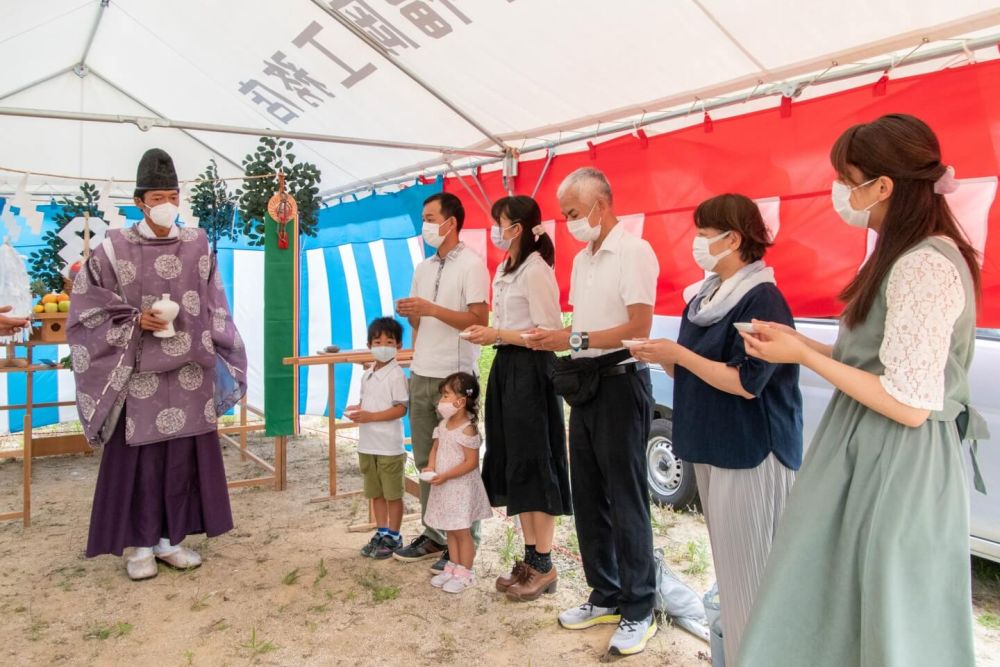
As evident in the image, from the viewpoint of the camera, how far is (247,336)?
7.25 m

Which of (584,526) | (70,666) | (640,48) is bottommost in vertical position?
(70,666)

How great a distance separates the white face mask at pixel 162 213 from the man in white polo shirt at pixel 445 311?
1.14 meters

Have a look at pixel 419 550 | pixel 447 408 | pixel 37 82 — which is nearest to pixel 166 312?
pixel 447 408

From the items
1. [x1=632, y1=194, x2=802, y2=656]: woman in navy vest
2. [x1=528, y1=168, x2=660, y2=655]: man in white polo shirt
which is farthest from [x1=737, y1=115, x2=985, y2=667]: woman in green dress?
[x1=528, y1=168, x2=660, y2=655]: man in white polo shirt

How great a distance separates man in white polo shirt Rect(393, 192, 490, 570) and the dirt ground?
420mm

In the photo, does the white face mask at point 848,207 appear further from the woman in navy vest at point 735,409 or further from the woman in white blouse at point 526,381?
the woman in white blouse at point 526,381

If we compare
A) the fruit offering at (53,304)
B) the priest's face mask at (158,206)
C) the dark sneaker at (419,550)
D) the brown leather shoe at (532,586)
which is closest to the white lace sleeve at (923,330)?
the brown leather shoe at (532,586)

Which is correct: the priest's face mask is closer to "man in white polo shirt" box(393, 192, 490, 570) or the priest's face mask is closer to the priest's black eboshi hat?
the priest's black eboshi hat

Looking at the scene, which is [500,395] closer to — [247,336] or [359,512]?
[359,512]

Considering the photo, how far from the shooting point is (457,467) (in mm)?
3055

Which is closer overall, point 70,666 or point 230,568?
point 70,666

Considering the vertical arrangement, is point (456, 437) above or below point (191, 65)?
below

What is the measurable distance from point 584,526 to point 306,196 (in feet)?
10.0

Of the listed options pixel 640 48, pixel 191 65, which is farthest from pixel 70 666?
pixel 191 65
